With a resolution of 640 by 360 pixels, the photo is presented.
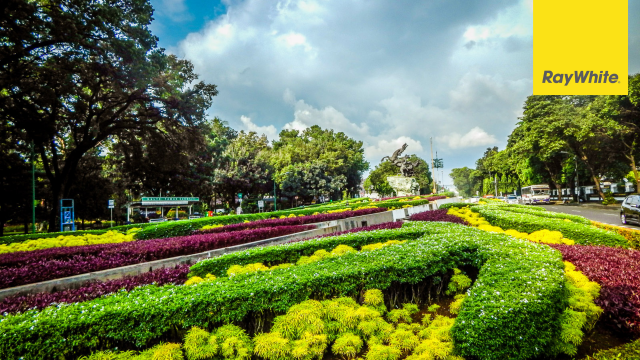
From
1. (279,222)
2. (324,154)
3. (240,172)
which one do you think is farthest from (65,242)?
(324,154)

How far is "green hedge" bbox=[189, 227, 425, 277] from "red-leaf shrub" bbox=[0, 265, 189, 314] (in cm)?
43

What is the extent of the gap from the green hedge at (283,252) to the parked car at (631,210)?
10681 millimetres

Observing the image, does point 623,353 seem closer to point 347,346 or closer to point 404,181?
point 347,346

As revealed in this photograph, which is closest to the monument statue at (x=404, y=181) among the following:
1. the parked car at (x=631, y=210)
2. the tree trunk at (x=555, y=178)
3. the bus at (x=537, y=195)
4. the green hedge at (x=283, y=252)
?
the bus at (x=537, y=195)

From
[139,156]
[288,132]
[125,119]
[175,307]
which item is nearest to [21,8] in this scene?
[125,119]

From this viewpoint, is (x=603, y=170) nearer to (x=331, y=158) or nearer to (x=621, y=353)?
(x=331, y=158)

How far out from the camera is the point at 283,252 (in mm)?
5820

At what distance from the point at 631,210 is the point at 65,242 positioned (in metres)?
19.9

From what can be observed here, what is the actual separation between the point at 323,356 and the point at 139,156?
1761 cm

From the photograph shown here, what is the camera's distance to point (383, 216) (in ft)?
44.1

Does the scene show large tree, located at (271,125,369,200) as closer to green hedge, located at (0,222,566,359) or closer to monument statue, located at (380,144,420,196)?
monument statue, located at (380,144,420,196)

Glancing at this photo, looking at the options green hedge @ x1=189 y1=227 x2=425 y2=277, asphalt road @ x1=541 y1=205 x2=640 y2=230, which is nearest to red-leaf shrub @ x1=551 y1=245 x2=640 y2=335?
green hedge @ x1=189 y1=227 x2=425 y2=277

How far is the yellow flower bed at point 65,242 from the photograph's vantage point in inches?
310

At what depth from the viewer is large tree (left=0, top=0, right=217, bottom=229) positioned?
9.45m
